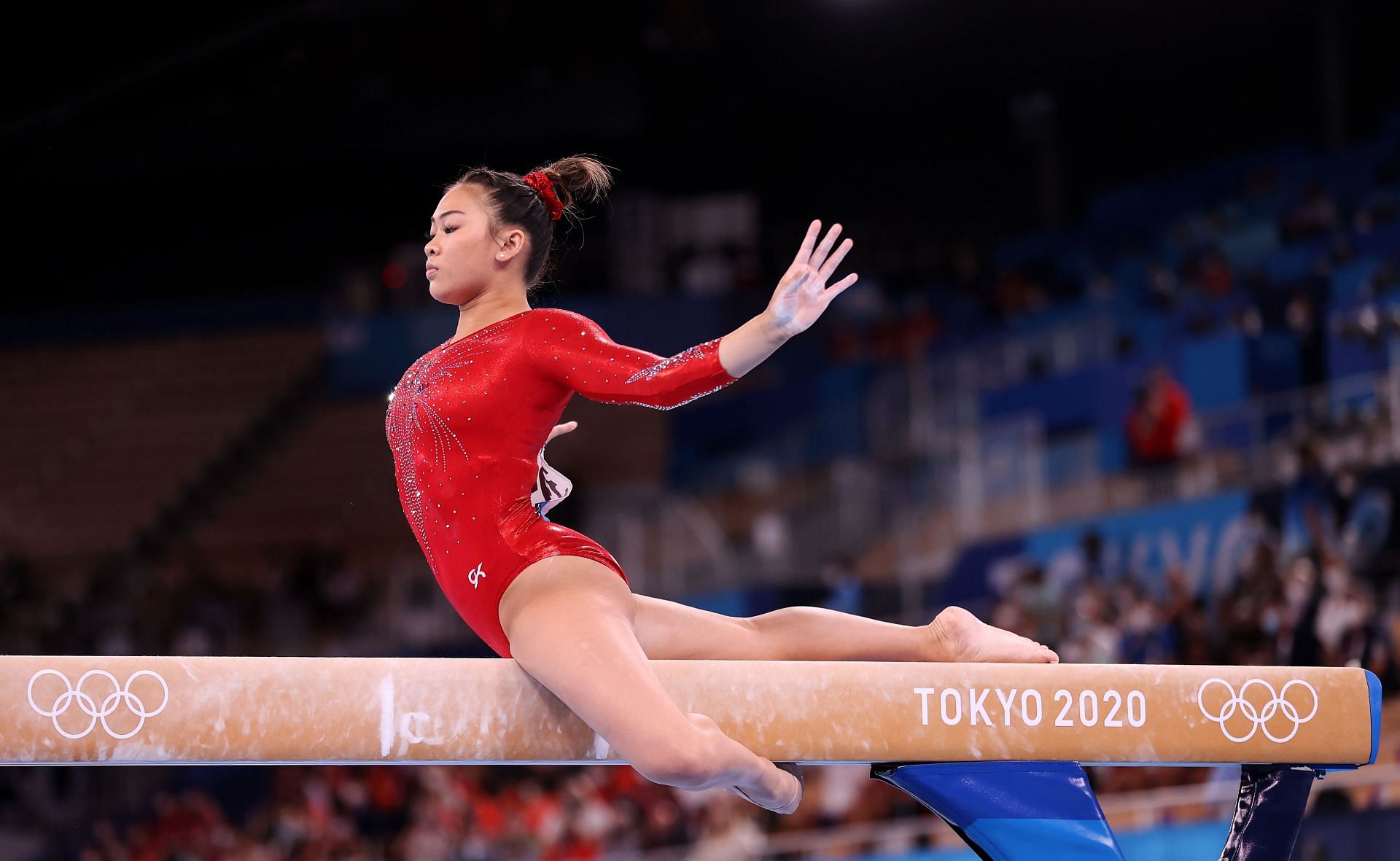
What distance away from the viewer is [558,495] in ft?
11.3

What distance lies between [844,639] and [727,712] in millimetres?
428

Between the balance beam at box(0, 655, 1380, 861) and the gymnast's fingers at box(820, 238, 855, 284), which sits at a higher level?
the gymnast's fingers at box(820, 238, 855, 284)

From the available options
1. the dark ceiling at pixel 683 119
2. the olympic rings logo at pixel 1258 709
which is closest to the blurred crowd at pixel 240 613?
the dark ceiling at pixel 683 119

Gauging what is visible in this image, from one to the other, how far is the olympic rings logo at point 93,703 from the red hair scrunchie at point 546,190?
139cm

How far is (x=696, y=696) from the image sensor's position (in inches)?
123

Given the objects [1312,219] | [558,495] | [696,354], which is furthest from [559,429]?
[1312,219]

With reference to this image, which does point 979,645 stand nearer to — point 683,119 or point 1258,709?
point 1258,709

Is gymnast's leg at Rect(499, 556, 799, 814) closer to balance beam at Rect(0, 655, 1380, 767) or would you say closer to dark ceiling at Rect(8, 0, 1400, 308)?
balance beam at Rect(0, 655, 1380, 767)

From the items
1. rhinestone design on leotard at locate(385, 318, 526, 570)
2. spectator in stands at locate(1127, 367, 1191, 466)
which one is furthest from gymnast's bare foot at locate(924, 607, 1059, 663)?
spectator in stands at locate(1127, 367, 1191, 466)

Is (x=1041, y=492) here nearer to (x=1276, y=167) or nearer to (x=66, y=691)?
(x=1276, y=167)

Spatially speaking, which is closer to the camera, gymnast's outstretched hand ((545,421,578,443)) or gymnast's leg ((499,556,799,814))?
gymnast's leg ((499,556,799,814))

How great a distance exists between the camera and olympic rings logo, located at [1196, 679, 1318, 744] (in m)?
3.27

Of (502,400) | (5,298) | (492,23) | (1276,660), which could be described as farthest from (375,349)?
(502,400)

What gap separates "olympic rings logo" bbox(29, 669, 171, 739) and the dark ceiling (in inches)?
446
